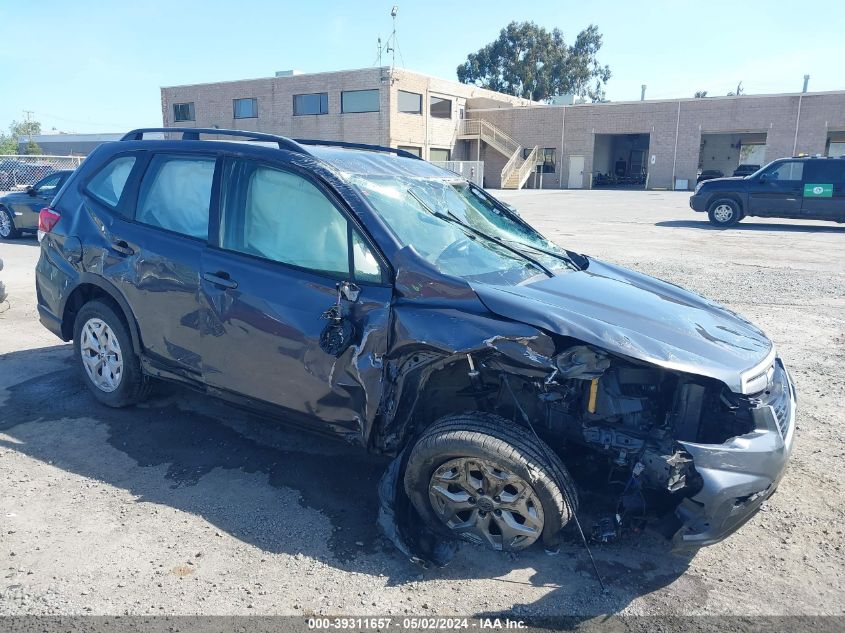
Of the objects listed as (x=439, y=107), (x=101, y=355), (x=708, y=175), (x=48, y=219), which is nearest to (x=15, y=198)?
(x=48, y=219)

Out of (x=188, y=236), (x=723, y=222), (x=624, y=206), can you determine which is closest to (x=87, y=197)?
(x=188, y=236)

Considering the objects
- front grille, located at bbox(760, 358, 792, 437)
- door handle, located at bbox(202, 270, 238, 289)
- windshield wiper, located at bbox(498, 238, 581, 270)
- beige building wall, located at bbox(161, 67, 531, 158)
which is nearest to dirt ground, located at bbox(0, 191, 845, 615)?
front grille, located at bbox(760, 358, 792, 437)

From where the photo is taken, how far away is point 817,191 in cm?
1705

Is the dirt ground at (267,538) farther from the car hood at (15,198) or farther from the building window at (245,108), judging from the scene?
the building window at (245,108)

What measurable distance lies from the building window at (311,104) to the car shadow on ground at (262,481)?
36.3 metres

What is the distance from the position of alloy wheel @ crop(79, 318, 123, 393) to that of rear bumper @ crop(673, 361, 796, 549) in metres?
3.75

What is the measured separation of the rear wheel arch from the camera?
14.3 ft

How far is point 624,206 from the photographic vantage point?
26.3 m

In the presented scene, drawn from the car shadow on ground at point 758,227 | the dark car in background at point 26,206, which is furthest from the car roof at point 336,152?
the car shadow on ground at point 758,227

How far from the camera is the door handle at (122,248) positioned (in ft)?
14.1

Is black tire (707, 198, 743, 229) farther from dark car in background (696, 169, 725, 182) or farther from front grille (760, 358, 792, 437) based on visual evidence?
dark car in background (696, 169, 725, 182)

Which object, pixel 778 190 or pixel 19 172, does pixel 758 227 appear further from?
pixel 19 172

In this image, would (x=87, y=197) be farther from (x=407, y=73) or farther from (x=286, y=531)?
(x=407, y=73)

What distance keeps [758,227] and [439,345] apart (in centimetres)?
1790
